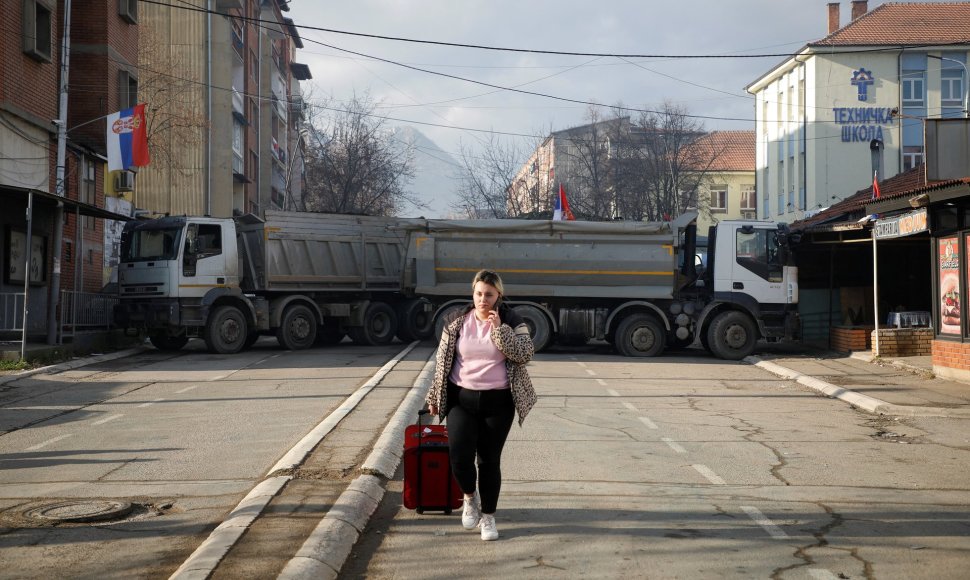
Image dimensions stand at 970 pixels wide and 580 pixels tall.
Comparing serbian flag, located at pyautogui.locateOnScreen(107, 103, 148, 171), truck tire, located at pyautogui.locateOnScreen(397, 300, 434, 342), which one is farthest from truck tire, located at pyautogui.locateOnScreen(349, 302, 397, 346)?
serbian flag, located at pyautogui.locateOnScreen(107, 103, 148, 171)

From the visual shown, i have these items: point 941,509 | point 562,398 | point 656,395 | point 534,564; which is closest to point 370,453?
point 534,564

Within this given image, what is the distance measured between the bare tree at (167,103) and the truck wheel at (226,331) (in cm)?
1270

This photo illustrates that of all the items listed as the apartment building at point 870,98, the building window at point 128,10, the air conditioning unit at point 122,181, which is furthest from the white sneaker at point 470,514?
the apartment building at point 870,98

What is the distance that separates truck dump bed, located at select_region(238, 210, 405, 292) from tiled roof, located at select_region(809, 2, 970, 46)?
31.5 m

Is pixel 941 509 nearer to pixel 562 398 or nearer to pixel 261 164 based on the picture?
pixel 562 398

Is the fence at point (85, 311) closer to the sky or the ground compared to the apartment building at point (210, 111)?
closer to the ground

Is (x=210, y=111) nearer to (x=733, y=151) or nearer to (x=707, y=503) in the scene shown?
(x=707, y=503)

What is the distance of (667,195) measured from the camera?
5681 cm

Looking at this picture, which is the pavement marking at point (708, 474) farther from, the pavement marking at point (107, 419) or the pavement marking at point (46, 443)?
the pavement marking at point (107, 419)

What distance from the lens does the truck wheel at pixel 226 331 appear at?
22.8 meters

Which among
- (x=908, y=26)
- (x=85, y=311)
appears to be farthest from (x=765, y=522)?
(x=908, y=26)

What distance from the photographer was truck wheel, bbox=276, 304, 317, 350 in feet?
80.3

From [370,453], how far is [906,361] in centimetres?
1418

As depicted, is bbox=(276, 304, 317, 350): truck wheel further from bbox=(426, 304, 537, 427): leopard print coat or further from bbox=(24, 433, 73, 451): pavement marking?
bbox=(426, 304, 537, 427): leopard print coat
